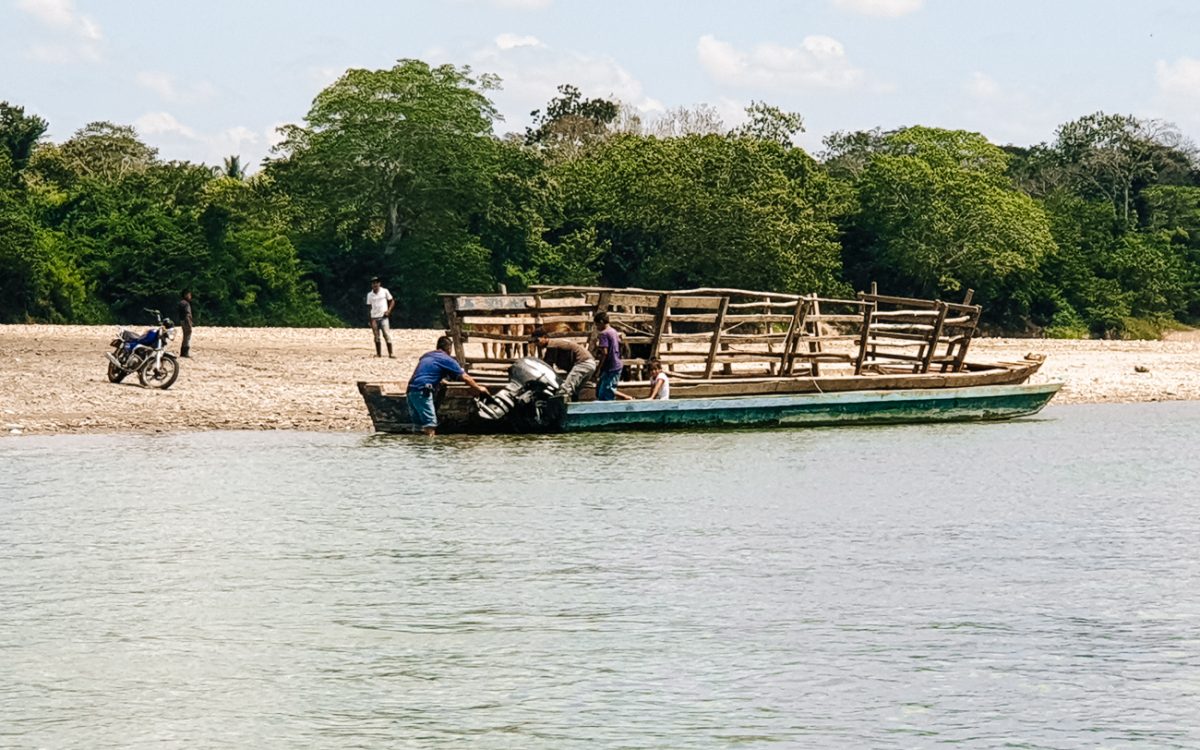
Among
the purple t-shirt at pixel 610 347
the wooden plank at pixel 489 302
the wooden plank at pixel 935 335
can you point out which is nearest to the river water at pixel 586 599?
the purple t-shirt at pixel 610 347

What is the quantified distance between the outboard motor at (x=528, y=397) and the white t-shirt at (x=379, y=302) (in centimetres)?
943

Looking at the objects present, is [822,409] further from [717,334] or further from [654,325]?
[654,325]

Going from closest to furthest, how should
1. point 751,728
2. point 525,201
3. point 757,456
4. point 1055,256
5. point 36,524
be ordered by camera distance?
point 751,728, point 36,524, point 757,456, point 525,201, point 1055,256

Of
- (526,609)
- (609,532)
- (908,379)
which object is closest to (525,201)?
(908,379)

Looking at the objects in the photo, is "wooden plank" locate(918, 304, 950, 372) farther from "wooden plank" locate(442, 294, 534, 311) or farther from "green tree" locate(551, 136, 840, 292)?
"green tree" locate(551, 136, 840, 292)

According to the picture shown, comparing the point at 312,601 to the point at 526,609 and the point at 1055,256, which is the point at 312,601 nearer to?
the point at 526,609

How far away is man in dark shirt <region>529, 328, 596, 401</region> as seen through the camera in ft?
77.5

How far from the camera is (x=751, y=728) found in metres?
10.0

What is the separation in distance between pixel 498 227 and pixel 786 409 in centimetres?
3331

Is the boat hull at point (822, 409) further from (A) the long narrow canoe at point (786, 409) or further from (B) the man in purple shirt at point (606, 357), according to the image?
(B) the man in purple shirt at point (606, 357)

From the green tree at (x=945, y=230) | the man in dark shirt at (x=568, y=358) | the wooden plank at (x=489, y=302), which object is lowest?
the man in dark shirt at (x=568, y=358)

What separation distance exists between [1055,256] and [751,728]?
196 feet

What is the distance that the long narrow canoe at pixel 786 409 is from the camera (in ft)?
78.4

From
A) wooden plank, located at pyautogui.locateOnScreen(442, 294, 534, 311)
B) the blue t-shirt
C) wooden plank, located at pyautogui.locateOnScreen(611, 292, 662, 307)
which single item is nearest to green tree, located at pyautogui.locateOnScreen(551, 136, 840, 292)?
wooden plank, located at pyautogui.locateOnScreen(611, 292, 662, 307)
